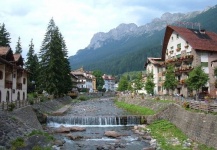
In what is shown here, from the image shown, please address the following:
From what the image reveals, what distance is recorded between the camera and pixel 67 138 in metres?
34.5

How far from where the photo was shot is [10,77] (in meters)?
50.2

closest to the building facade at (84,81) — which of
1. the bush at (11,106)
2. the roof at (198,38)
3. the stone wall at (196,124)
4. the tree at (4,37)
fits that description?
the tree at (4,37)

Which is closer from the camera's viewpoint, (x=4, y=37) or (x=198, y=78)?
(x=198, y=78)

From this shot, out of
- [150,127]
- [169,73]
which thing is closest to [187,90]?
[169,73]

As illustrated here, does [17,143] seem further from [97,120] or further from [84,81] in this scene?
[84,81]

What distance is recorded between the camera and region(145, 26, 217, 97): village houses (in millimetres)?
61031

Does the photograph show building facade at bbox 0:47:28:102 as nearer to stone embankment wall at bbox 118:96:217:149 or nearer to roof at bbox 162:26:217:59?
stone embankment wall at bbox 118:96:217:149

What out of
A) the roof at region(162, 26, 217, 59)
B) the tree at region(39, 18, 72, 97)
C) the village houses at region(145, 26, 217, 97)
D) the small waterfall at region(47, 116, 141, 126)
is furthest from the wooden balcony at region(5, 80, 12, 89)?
the roof at region(162, 26, 217, 59)

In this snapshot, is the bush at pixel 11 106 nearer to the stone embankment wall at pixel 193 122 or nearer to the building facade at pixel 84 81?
the stone embankment wall at pixel 193 122

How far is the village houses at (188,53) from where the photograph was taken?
61.0m

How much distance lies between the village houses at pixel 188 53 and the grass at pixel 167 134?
24.5 meters

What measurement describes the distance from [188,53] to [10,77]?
38.5 meters

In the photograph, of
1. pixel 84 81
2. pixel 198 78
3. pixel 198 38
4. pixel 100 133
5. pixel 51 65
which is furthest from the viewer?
pixel 84 81

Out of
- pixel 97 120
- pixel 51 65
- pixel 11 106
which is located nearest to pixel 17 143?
pixel 11 106
